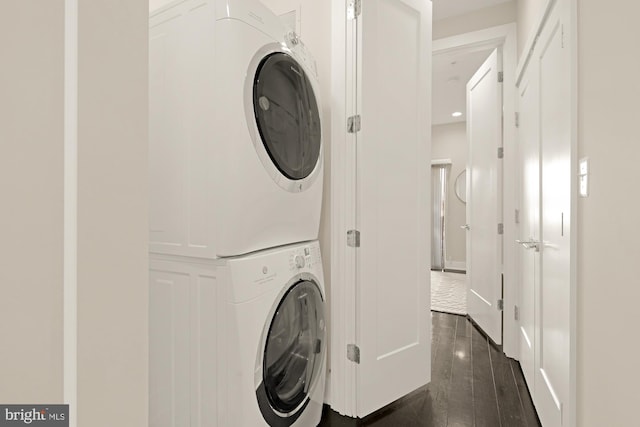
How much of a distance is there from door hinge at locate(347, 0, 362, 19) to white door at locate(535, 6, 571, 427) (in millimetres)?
917

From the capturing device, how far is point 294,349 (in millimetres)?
1581

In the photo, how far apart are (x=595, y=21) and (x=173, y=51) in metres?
1.51

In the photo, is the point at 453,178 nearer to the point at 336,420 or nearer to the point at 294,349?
the point at 336,420

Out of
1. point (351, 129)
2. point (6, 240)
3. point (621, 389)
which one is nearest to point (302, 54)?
point (351, 129)

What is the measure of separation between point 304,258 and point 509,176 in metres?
2.12

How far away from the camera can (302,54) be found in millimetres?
1688

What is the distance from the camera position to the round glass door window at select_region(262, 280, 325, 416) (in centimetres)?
142

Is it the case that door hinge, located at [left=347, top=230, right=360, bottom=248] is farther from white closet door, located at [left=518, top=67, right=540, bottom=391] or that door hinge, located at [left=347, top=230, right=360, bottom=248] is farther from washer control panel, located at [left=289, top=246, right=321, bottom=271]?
white closet door, located at [left=518, top=67, right=540, bottom=391]

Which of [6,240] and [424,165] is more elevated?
[424,165]

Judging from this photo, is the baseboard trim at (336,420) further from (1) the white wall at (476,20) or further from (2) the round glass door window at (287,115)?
(1) the white wall at (476,20)

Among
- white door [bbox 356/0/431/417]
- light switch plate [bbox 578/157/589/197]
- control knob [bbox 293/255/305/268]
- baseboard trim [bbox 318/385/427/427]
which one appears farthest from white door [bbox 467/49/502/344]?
control knob [bbox 293/255/305/268]

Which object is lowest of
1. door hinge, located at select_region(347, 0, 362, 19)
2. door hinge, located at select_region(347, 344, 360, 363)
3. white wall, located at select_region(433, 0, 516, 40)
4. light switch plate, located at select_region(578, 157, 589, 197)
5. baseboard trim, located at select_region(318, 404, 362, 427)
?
baseboard trim, located at select_region(318, 404, 362, 427)

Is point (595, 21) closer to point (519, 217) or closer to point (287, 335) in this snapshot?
point (287, 335)

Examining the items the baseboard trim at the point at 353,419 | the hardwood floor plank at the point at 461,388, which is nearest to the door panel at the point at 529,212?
the hardwood floor plank at the point at 461,388
